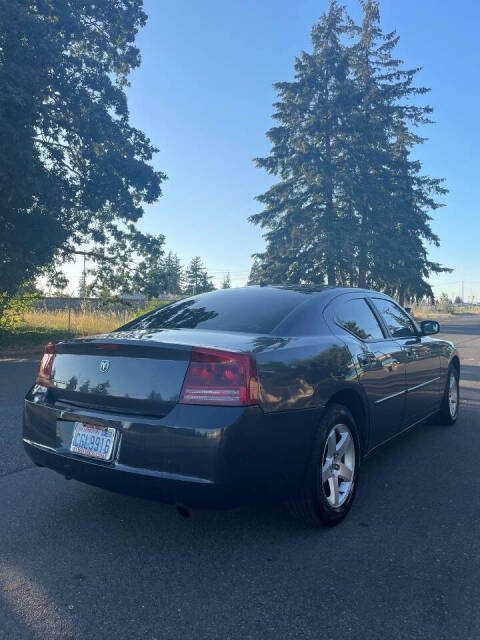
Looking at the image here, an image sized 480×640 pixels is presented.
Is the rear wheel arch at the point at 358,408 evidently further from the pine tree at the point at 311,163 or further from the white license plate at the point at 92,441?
the pine tree at the point at 311,163

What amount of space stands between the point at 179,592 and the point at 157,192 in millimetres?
16917

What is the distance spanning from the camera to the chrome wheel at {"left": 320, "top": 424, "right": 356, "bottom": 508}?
3.15 meters

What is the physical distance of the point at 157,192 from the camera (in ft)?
59.3

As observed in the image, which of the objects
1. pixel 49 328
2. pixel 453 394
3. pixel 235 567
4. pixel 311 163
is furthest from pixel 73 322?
pixel 311 163

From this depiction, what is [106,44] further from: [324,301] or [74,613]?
[74,613]

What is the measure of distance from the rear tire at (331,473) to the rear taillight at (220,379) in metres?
0.64

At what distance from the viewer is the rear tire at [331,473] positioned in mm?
2957

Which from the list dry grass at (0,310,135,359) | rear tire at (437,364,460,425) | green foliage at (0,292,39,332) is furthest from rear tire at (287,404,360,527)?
green foliage at (0,292,39,332)

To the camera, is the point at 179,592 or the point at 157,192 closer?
the point at 179,592

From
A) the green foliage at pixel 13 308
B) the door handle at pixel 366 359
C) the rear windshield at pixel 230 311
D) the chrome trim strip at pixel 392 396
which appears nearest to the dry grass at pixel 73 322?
the green foliage at pixel 13 308

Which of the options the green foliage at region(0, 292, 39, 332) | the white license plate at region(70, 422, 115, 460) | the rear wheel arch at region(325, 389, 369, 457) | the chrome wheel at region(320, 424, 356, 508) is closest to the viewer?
the white license plate at region(70, 422, 115, 460)

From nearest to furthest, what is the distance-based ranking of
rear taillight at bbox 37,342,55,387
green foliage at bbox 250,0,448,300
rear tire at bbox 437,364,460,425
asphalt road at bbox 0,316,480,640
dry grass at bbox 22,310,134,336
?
asphalt road at bbox 0,316,480,640 < rear taillight at bbox 37,342,55,387 < rear tire at bbox 437,364,460,425 < dry grass at bbox 22,310,134,336 < green foliage at bbox 250,0,448,300

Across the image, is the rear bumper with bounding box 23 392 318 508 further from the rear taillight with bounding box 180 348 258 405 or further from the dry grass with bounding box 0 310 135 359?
the dry grass with bounding box 0 310 135 359

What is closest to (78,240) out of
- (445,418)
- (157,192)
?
(157,192)
